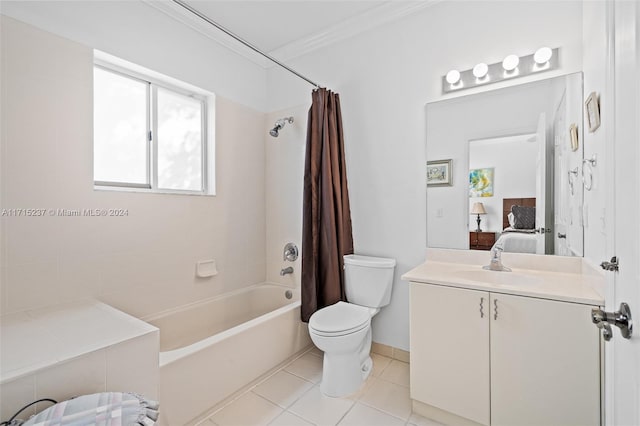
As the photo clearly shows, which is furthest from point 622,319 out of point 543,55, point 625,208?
point 543,55

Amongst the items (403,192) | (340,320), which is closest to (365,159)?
(403,192)

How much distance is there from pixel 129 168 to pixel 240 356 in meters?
1.49

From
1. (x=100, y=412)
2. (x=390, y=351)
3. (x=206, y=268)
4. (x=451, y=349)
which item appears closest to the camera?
(x=100, y=412)

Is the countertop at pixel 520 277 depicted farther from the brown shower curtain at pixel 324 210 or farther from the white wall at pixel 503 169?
the brown shower curtain at pixel 324 210

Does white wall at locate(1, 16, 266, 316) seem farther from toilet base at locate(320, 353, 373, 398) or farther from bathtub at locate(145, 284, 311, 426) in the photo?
toilet base at locate(320, 353, 373, 398)

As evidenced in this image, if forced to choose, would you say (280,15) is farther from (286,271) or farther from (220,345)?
(220,345)

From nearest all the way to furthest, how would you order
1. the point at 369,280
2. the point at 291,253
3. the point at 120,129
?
the point at 120,129 → the point at 369,280 → the point at 291,253

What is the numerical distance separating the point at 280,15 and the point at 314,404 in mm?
2719

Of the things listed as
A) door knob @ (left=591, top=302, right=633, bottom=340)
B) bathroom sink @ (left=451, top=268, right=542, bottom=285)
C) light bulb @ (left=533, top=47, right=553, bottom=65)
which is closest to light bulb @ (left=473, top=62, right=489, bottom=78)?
light bulb @ (left=533, top=47, right=553, bottom=65)

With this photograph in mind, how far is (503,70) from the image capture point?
1.85m

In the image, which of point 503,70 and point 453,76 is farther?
point 453,76

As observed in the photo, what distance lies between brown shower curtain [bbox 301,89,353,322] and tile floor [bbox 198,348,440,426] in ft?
1.50

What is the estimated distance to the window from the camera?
6.44ft

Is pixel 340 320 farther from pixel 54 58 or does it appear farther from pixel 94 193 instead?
Answer: pixel 54 58
